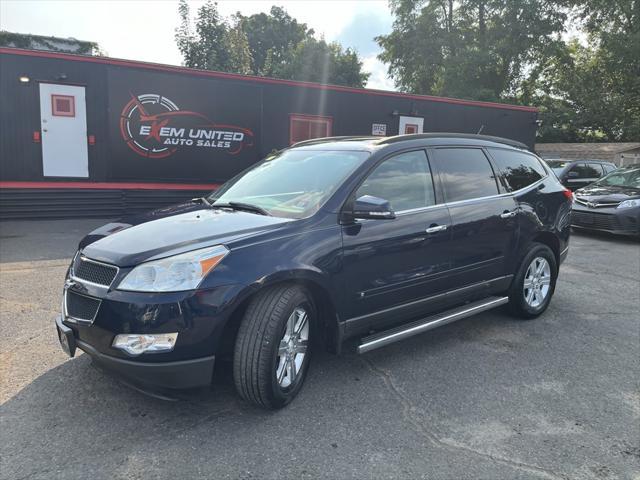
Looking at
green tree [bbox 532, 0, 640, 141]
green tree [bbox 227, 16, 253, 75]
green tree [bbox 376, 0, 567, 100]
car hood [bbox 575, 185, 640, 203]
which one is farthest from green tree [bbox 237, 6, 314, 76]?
car hood [bbox 575, 185, 640, 203]

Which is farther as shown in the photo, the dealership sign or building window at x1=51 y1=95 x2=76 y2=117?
the dealership sign

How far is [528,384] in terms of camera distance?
3.41 metres

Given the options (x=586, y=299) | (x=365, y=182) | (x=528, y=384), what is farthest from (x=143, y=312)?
(x=586, y=299)

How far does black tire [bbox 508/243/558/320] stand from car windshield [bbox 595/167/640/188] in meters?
6.65

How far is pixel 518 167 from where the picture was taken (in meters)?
4.71

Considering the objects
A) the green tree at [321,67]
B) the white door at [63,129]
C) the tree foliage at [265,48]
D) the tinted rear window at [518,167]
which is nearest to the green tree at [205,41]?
the tree foliage at [265,48]

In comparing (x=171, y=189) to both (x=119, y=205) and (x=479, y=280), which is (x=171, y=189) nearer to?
(x=119, y=205)

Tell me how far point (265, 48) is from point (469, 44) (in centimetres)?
2441

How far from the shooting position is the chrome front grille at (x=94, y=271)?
2.67 m

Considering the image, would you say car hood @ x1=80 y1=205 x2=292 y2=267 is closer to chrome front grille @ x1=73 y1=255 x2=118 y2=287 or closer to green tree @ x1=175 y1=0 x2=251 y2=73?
chrome front grille @ x1=73 y1=255 x2=118 y2=287

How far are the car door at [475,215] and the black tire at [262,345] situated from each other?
1632 mm

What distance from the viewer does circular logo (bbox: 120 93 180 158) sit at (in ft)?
30.2

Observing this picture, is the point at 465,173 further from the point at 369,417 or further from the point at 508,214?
the point at 369,417

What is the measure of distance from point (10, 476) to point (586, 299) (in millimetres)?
5517
